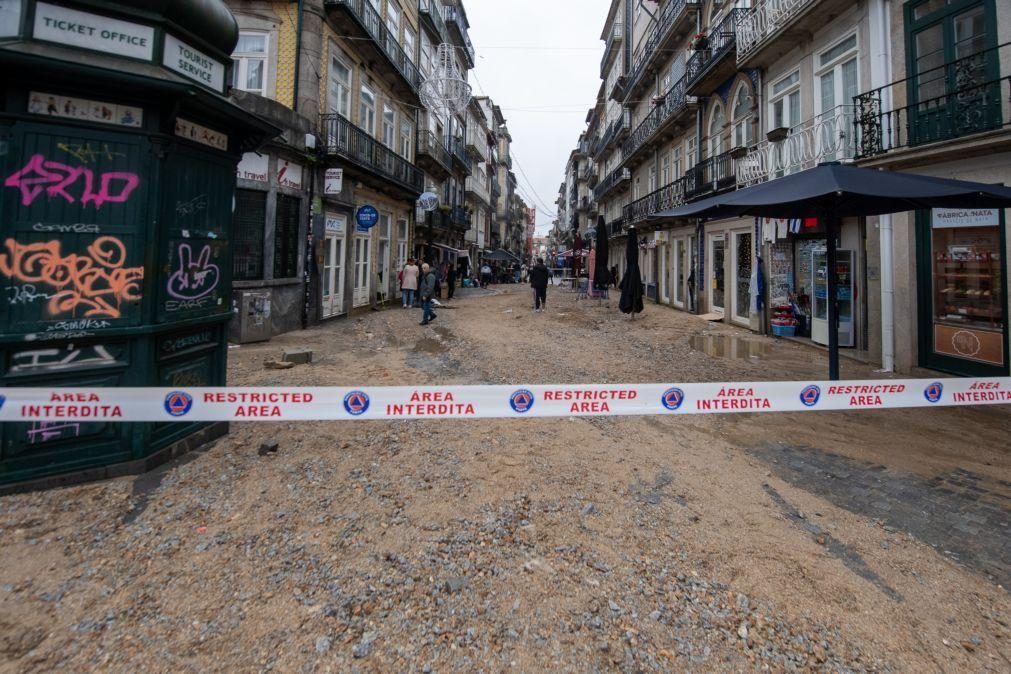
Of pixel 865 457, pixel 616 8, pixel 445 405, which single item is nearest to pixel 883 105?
pixel 865 457

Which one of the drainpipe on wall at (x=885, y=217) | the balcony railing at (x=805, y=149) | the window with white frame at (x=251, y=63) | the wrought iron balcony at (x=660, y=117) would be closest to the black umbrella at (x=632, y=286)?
the balcony railing at (x=805, y=149)

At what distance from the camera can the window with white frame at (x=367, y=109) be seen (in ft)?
50.3

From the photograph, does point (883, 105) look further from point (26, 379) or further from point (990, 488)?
point (26, 379)

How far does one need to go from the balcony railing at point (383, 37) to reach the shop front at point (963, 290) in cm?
1434

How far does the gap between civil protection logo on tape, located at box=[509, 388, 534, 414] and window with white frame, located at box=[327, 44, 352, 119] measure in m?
12.8

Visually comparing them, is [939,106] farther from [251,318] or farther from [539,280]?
[251,318]

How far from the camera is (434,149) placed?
77.7 ft

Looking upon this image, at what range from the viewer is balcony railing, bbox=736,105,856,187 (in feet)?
31.6

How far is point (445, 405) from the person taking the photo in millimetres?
3768

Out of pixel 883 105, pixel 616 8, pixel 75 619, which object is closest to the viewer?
pixel 75 619

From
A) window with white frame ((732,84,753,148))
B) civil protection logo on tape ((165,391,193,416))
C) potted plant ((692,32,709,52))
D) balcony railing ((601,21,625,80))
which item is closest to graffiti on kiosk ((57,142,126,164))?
civil protection logo on tape ((165,391,193,416))

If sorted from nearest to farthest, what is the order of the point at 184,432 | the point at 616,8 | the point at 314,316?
the point at 184,432, the point at 314,316, the point at 616,8

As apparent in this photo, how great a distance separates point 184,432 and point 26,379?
1.18m

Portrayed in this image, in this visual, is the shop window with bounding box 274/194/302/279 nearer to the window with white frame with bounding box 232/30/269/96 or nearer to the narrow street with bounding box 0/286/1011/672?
the window with white frame with bounding box 232/30/269/96
